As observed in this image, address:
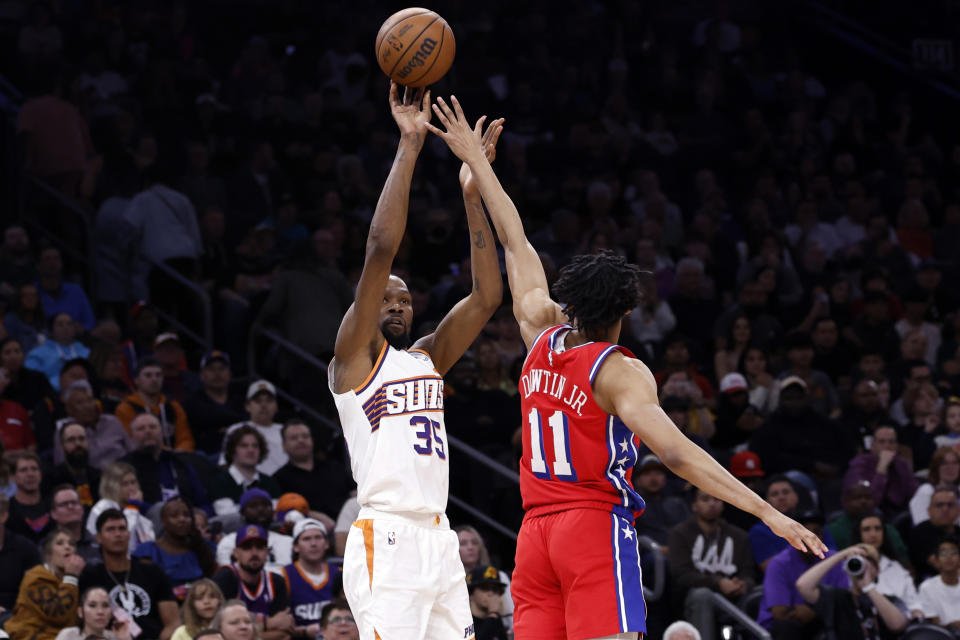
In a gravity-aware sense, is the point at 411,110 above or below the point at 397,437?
above

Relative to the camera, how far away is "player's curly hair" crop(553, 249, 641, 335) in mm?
5383

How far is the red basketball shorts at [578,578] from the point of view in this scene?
5.21 metres

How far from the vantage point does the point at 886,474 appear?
38.8 ft

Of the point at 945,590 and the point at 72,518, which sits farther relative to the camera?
the point at 945,590

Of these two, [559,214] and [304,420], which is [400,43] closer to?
[304,420]

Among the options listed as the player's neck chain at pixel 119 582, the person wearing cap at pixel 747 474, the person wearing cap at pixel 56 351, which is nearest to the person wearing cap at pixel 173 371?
the person wearing cap at pixel 56 351

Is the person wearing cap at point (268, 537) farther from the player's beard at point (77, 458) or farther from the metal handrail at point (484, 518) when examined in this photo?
the metal handrail at point (484, 518)

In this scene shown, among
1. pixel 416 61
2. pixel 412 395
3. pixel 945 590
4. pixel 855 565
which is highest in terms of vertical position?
pixel 416 61

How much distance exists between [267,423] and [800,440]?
450 cm

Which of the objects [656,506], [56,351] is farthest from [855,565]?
[56,351]

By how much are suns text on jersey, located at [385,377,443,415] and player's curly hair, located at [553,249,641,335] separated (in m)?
0.73

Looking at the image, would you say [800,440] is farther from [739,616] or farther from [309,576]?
[309,576]

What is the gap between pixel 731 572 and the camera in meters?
10.4

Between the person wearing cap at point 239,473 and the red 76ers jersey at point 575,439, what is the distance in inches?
219
